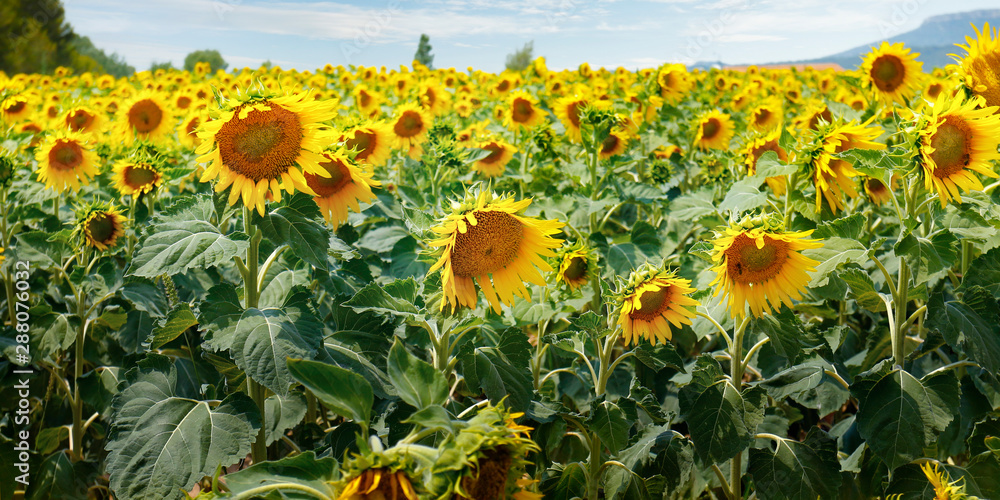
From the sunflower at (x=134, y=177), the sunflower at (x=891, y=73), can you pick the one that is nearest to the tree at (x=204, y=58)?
the sunflower at (x=134, y=177)

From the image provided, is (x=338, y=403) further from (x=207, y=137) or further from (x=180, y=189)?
(x=180, y=189)

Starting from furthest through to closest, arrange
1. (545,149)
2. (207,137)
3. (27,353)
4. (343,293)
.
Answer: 1. (545,149)
2. (27,353)
3. (343,293)
4. (207,137)

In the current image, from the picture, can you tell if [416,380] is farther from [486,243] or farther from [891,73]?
[891,73]

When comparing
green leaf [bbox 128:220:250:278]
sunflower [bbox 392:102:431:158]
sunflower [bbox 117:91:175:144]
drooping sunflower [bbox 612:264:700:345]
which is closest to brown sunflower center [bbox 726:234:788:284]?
drooping sunflower [bbox 612:264:700:345]

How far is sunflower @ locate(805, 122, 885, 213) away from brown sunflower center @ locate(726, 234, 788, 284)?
486mm

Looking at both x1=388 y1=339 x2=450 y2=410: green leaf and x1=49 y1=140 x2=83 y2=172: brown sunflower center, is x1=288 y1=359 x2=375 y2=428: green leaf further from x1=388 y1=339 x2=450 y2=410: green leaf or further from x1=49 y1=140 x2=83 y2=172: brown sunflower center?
x1=49 y1=140 x2=83 y2=172: brown sunflower center

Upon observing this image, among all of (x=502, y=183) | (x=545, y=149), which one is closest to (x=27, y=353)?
(x=502, y=183)

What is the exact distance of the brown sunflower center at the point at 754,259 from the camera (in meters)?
1.87

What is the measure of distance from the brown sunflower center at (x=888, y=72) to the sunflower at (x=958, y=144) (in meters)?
1.87

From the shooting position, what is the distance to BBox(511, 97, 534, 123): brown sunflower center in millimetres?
5123

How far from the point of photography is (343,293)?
2199 mm

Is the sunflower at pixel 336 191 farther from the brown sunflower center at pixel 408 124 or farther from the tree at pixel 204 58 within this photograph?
the tree at pixel 204 58

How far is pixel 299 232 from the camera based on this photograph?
1.74 m

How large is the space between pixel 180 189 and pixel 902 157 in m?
3.88
